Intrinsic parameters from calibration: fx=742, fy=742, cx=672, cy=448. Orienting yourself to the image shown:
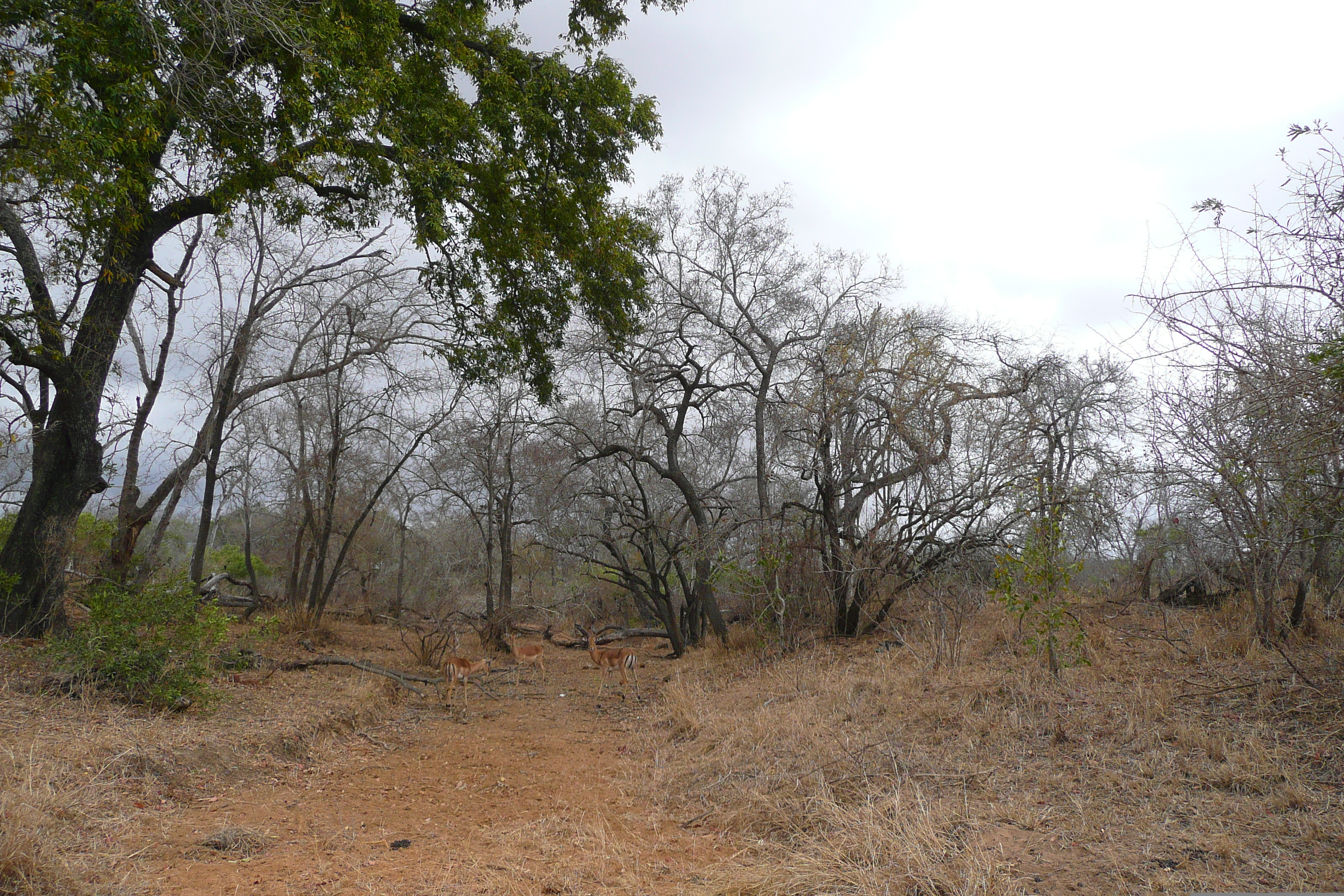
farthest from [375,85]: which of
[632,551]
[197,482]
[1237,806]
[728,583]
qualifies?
[632,551]

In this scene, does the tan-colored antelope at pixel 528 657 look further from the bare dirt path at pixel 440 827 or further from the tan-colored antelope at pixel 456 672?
the bare dirt path at pixel 440 827

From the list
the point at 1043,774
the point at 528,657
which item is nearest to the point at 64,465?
the point at 528,657

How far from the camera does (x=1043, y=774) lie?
4.98 meters

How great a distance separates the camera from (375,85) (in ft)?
23.2

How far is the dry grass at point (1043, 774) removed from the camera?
12.0 ft

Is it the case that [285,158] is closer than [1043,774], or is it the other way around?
[1043,774]

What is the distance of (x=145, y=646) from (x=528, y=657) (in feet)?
23.0

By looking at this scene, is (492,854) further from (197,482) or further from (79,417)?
(197,482)

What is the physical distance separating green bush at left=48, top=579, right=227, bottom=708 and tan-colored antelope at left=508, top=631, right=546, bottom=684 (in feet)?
20.6

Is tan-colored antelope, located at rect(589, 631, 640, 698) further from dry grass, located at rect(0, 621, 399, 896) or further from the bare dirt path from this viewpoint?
dry grass, located at rect(0, 621, 399, 896)

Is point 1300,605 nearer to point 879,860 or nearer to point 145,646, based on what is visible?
point 879,860

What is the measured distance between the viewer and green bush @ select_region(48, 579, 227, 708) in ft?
23.2

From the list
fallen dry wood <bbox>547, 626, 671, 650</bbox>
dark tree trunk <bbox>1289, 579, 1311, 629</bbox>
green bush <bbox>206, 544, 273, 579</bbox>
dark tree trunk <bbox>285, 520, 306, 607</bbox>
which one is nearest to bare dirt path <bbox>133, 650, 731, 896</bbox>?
dark tree trunk <bbox>1289, 579, 1311, 629</bbox>

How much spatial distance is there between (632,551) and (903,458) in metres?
13.5
